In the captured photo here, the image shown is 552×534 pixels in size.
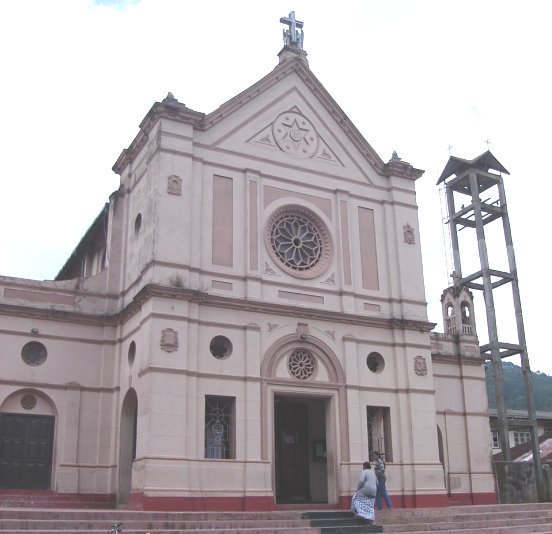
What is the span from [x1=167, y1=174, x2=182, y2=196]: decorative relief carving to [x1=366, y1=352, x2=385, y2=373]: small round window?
8.48 m

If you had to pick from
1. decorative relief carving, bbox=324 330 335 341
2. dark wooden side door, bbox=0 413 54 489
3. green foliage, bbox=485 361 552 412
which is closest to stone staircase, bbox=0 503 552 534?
dark wooden side door, bbox=0 413 54 489

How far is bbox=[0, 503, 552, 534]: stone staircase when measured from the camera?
16.4m

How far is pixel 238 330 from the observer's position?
899 inches

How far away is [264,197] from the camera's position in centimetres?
2497

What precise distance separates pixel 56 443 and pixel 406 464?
11.2 metres

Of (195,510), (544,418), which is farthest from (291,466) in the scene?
(544,418)

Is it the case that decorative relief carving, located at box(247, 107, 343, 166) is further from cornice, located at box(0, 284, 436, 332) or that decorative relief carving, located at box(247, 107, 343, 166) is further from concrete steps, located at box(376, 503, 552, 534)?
concrete steps, located at box(376, 503, 552, 534)

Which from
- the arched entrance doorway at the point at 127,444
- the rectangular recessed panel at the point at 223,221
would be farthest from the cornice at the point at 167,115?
the arched entrance doorway at the point at 127,444

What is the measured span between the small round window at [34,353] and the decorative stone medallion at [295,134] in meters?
10.5

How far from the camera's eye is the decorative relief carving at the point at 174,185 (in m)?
22.9

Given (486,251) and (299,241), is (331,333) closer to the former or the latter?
(299,241)

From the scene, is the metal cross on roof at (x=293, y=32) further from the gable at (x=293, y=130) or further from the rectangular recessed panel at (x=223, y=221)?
the rectangular recessed panel at (x=223, y=221)

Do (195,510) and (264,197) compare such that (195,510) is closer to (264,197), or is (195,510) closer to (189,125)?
(264,197)

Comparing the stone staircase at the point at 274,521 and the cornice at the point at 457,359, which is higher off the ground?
the cornice at the point at 457,359
